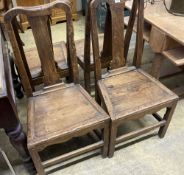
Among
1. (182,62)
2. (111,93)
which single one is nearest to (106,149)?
(111,93)

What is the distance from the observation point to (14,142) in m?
1.17

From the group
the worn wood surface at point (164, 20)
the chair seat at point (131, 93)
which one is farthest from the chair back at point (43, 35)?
the worn wood surface at point (164, 20)

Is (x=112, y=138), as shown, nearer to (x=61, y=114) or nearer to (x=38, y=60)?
(x=61, y=114)

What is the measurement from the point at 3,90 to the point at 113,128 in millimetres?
661

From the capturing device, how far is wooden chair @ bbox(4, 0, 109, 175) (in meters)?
1.17

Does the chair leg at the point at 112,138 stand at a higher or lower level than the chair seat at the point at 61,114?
lower

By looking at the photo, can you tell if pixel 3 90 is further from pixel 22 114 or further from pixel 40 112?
pixel 22 114

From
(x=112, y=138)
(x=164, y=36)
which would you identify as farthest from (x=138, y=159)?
(x=164, y=36)

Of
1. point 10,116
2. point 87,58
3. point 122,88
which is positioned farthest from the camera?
point 87,58

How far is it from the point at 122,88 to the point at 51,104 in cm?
44

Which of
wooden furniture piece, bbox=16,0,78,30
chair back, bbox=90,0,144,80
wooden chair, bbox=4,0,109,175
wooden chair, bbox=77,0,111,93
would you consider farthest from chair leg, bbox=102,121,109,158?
wooden furniture piece, bbox=16,0,78,30

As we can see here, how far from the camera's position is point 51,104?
4.40ft

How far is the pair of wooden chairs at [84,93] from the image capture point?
1.19 meters

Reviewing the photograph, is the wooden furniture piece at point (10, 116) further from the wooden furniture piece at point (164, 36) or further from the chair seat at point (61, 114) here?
the wooden furniture piece at point (164, 36)
